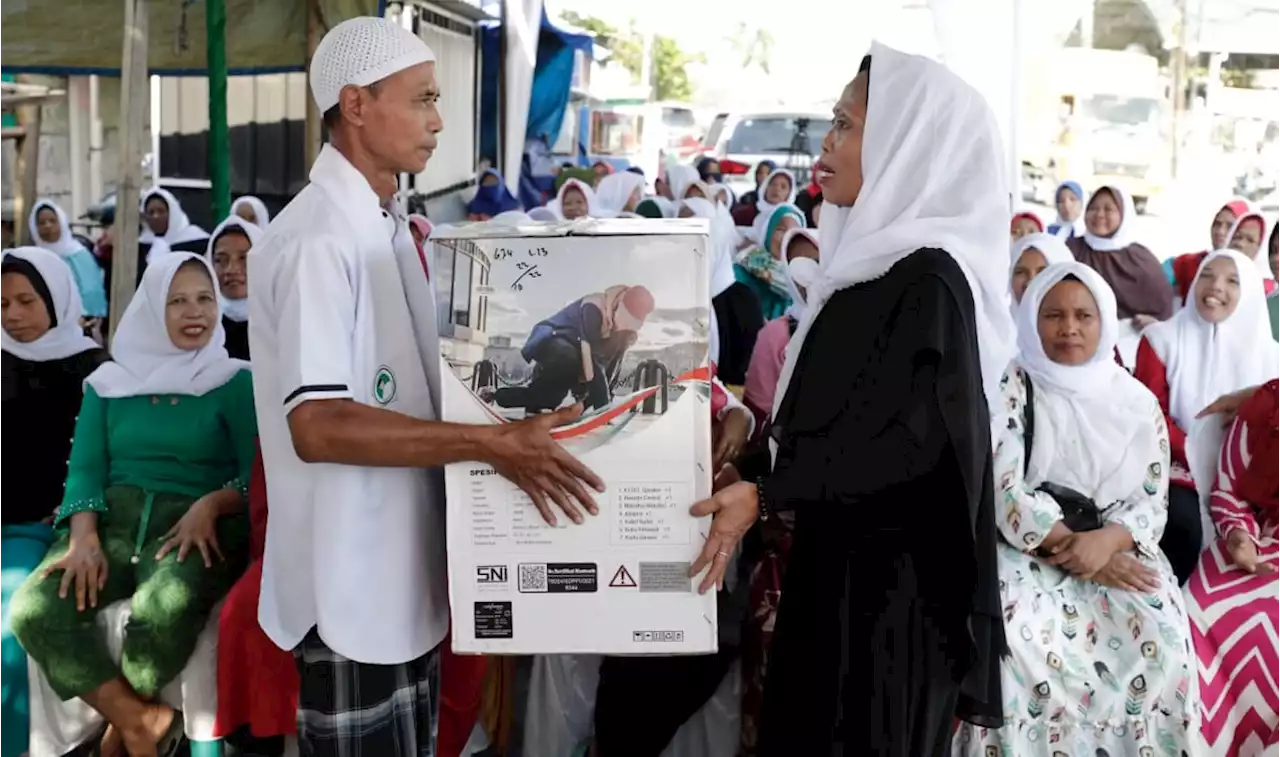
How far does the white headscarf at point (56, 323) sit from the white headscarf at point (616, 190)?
242 inches

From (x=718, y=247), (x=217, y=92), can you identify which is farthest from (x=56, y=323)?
(x=718, y=247)

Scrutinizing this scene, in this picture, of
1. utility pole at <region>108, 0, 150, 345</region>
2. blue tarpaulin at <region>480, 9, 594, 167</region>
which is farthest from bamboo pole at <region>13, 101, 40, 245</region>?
blue tarpaulin at <region>480, 9, 594, 167</region>

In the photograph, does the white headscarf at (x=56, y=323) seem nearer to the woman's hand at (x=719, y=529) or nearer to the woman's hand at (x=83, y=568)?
the woman's hand at (x=83, y=568)

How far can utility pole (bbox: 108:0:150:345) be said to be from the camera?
156 inches

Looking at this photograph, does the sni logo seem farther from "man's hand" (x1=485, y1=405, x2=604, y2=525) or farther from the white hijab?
the white hijab

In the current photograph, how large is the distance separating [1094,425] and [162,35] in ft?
16.0

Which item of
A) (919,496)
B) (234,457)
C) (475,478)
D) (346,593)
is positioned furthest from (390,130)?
(234,457)

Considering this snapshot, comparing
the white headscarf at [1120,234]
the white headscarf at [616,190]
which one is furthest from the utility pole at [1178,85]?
the white headscarf at [1120,234]

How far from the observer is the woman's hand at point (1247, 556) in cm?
300

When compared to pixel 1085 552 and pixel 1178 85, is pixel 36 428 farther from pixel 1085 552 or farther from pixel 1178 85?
pixel 1178 85

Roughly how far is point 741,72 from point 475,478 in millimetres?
52436

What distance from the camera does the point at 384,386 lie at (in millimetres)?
1860

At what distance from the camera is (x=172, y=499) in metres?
2.95

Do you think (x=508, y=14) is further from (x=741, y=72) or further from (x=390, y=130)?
(x=741, y=72)
